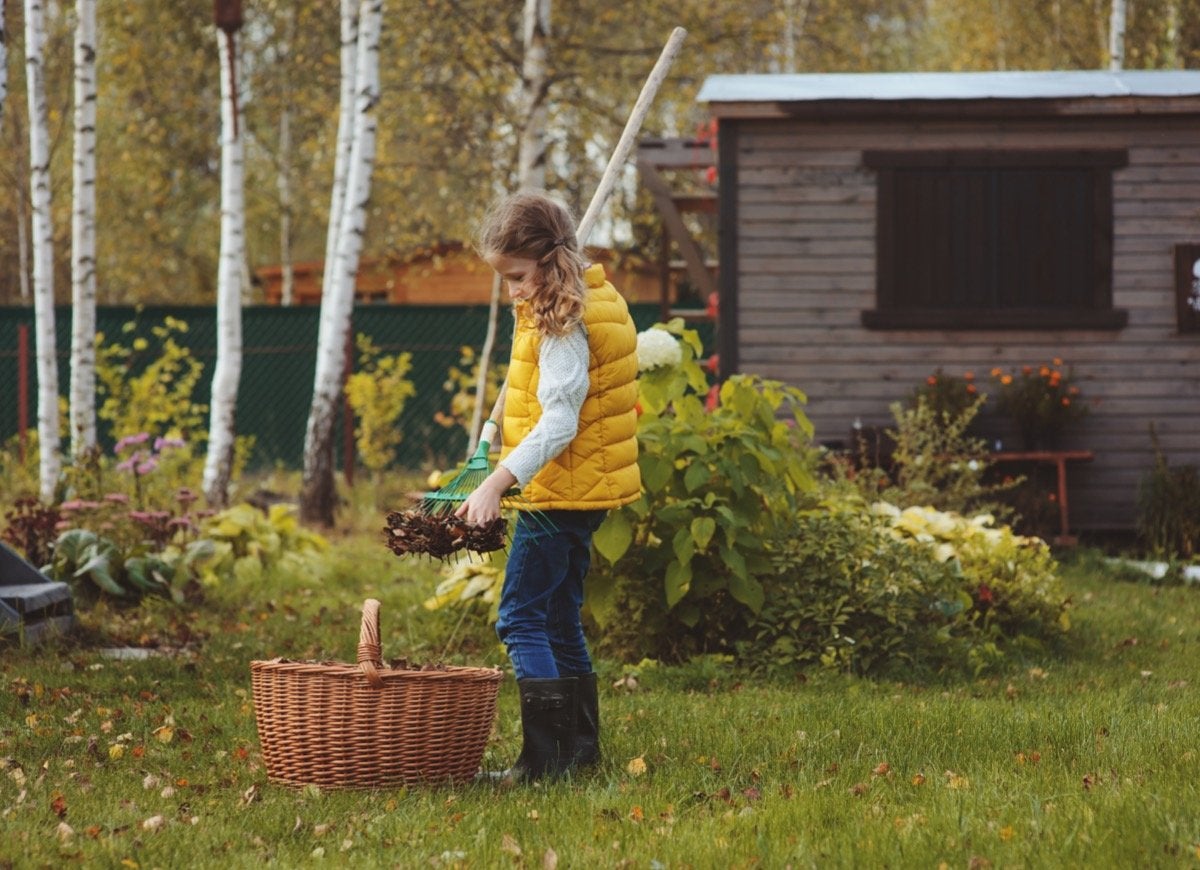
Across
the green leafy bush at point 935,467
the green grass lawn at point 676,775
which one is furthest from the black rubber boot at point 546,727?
the green leafy bush at point 935,467

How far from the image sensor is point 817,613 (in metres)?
6.19

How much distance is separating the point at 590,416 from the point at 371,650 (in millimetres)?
849

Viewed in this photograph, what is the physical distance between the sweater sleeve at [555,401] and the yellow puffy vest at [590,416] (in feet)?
0.18

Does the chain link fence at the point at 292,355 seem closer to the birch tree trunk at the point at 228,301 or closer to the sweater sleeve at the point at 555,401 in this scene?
the birch tree trunk at the point at 228,301

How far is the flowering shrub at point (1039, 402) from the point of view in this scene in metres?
10.2

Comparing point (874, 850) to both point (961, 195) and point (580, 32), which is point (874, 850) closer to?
point (961, 195)

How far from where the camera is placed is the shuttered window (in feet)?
34.7

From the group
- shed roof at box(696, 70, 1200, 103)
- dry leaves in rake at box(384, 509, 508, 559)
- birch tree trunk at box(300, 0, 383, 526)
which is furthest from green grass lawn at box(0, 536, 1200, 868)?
shed roof at box(696, 70, 1200, 103)

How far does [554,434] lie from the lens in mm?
3986

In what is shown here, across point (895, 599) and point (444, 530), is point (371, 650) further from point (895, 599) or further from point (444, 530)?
point (895, 599)

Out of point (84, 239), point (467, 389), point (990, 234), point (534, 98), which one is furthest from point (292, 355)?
point (990, 234)

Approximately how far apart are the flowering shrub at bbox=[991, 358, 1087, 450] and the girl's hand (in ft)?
22.9

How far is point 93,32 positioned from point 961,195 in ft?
19.5

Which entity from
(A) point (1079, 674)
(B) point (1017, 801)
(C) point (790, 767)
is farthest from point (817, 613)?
(B) point (1017, 801)
